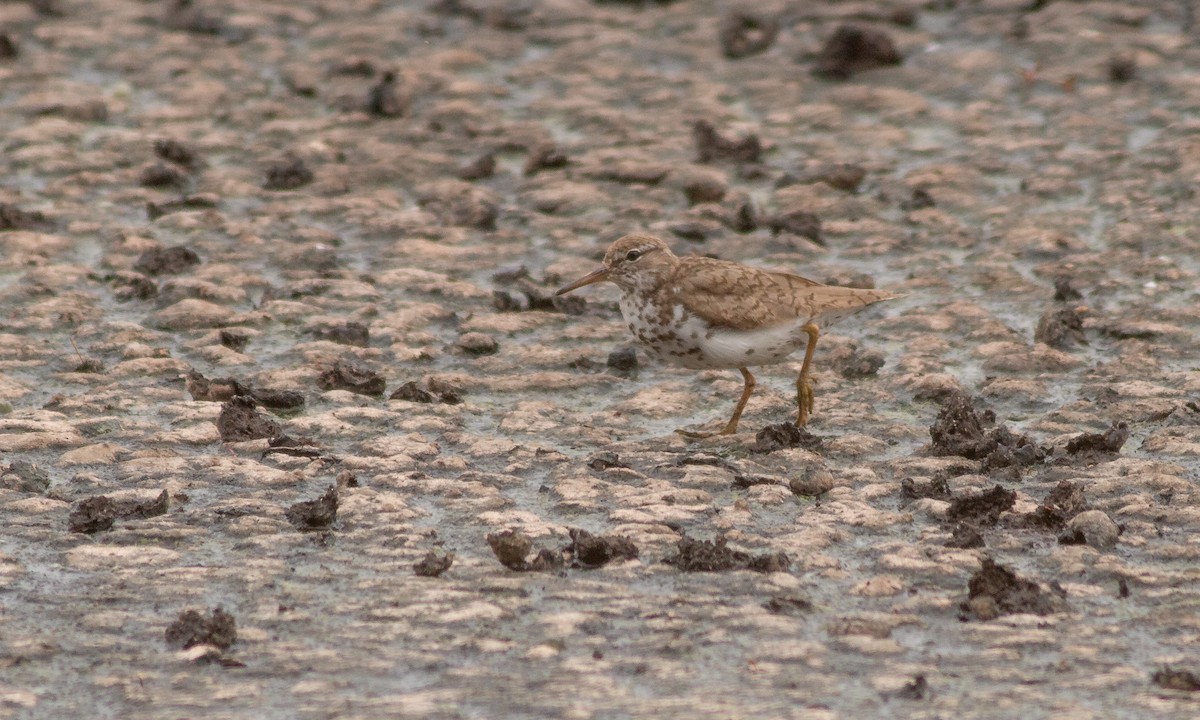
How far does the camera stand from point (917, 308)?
38.1 ft

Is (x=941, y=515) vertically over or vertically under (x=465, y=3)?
under

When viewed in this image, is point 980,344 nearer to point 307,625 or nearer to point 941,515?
point 941,515

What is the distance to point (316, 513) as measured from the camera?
8117mm

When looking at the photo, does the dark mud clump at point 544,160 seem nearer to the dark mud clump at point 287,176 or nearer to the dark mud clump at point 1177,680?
the dark mud clump at point 287,176

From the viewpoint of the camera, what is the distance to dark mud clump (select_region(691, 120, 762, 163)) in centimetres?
1444

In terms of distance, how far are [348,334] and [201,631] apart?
14.3 ft

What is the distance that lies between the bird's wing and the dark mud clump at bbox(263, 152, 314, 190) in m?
4.81

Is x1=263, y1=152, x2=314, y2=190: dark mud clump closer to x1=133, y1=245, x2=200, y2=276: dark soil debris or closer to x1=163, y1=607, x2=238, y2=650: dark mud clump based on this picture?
x1=133, y1=245, x2=200, y2=276: dark soil debris

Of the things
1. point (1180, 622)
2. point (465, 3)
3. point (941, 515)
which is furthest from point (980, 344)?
point (465, 3)

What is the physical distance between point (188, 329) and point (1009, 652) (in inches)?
258

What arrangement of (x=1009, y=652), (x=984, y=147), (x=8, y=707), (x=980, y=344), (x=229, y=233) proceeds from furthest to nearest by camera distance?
(x=984, y=147)
(x=229, y=233)
(x=980, y=344)
(x=1009, y=652)
(x=8, y=707)

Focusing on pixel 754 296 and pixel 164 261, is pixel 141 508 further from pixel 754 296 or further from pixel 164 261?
pixel 164 261

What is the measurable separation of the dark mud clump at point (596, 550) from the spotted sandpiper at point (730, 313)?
2048 millimetres

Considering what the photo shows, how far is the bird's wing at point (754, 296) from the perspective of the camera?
32.4 feet
